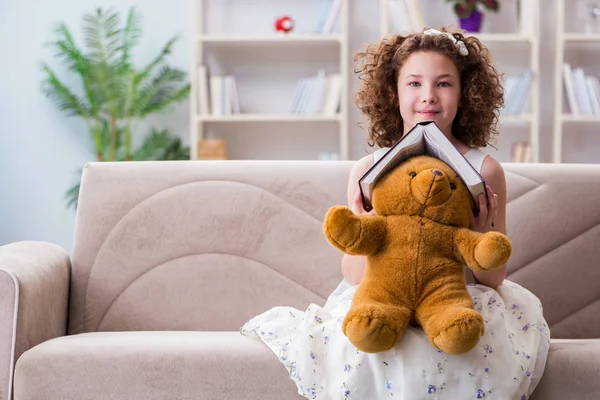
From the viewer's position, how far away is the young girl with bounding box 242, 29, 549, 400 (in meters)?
1.46

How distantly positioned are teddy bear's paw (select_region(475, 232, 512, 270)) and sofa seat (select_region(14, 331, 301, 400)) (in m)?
0.48

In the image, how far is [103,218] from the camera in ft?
7.14

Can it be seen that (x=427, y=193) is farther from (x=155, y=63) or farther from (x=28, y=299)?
(x=155, y=63)

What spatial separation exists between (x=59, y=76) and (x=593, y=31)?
2948 mm

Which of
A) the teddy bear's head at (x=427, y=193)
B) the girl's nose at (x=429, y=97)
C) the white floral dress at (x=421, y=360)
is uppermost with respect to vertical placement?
the girl's nose at (x=429, y=97)

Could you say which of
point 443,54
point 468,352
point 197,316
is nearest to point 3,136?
point 197,316

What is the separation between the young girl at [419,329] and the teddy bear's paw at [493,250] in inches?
5.2

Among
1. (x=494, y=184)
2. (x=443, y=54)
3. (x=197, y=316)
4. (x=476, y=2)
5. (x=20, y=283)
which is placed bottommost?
(x=197, y=316)

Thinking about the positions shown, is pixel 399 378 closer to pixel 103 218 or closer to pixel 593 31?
pixel 103 218

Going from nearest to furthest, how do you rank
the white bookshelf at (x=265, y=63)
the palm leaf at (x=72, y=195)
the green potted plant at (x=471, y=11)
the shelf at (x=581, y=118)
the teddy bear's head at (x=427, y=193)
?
the teddy bear's head at (x=427, y=193)
the shelf at (x=581, y=118)
the green potted plant at (x=471, y=11)
the palm leaf at (x=72, y=195)
the white bookshelf at (x=265, y=63)

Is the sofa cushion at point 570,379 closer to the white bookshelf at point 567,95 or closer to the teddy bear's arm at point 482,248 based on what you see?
the teddy bear's arm at point 482,248

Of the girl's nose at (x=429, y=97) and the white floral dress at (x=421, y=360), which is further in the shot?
the girl's nose at (x=429, y=97)

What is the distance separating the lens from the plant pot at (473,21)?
4.43m

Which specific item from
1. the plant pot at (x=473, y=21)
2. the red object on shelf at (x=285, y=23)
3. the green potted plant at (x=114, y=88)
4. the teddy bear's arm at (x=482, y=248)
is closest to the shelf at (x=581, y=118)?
the plant pot at (x=473, y=21)
